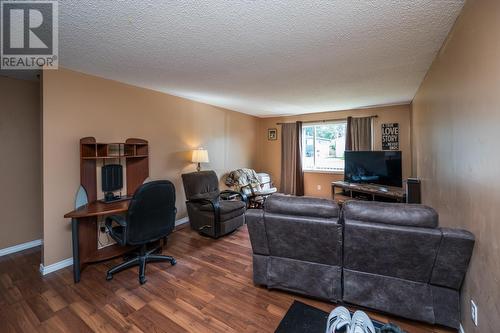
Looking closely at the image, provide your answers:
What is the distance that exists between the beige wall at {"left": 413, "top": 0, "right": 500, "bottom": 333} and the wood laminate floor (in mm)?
672

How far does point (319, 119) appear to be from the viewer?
19.0 ft

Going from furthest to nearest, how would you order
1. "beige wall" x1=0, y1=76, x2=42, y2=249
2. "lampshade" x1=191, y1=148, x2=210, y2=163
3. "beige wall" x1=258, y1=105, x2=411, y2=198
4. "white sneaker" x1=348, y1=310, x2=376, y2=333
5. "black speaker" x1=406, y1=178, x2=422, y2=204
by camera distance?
"beige wall" x1=258, y1=105, x2=411, y2=198
"lampshade" x1=191, y1=148, x2=210, y2=163
"black speaker" x1=406, y1=178, x2=422, y2=204
"beige wall" x1=0, y1=76, x2=42, y2=249
"white sneaker" x1=348, y1=310, x2=376, y2=333

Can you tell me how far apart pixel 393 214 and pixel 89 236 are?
10.9 feet

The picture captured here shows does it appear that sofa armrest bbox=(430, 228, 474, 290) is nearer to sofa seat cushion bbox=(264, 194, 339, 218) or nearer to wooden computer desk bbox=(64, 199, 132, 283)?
sofa seat cushion bbox=(264, 194, 339, 218)

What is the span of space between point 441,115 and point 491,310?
164cm

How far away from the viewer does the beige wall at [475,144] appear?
46.4 inches

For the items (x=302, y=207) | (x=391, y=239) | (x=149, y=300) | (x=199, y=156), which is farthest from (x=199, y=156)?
(x=391, y=239)

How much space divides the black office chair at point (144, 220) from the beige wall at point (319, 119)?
14.1 feet

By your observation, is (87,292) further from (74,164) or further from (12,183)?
(12,183)

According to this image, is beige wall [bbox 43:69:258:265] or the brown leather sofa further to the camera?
beige wall [bbox 43:69:258:265]

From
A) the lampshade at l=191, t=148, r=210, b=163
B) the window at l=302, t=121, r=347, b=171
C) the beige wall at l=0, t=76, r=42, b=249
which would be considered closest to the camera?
the beige wall at l=0, t=76, r=42, b=249

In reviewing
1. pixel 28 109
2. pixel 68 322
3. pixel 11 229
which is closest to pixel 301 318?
pixel 68 322

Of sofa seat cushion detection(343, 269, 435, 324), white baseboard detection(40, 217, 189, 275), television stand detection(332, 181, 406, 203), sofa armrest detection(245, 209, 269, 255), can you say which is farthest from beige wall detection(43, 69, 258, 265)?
sofa seat cushion detection(343, 269, 435, 324)

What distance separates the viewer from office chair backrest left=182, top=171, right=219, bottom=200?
380 centimetres
